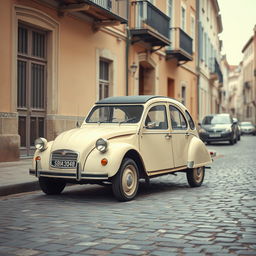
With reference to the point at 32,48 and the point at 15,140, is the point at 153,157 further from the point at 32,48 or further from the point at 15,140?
the point at 32,48

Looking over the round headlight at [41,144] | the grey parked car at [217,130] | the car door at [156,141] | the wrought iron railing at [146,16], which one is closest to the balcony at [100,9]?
the wrought iron railing at [146,16]

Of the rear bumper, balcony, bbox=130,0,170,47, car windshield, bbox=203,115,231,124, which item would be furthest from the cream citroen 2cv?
car windshield, bbox=203,115,231,124

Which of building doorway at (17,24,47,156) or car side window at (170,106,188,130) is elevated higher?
building doorway at (17,24,47,156)

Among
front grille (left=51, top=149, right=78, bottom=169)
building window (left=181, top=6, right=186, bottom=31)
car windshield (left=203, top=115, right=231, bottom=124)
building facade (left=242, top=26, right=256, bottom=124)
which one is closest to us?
front grille (left=51, top=149, right=78, bottom=169)

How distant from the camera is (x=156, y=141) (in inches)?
327

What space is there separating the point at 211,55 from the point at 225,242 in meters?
37.5

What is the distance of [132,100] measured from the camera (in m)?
8.56

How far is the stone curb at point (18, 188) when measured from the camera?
26.3 feet

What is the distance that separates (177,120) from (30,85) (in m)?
5.49

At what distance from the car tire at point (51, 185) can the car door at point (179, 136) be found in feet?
6.64

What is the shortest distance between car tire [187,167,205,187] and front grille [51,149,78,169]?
2608mm

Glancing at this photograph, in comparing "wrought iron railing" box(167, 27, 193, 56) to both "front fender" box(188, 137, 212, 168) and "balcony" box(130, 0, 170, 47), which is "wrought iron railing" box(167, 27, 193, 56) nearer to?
"balcony" box(130, 0, 170, 47)

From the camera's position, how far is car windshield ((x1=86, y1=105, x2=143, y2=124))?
8.34 metres

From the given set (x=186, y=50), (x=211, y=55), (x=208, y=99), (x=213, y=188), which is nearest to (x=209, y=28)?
(x=211, y=55)
